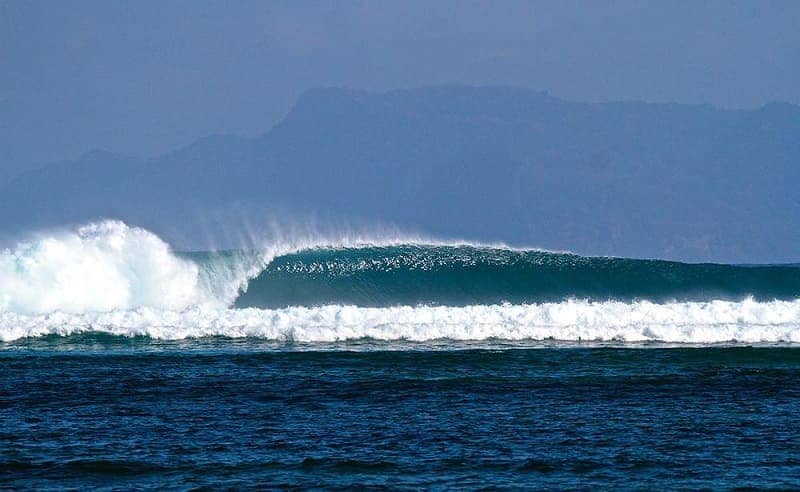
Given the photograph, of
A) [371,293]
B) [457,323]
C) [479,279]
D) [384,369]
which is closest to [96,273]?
[371,293]

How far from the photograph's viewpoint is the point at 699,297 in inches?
1407

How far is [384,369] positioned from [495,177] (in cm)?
12879

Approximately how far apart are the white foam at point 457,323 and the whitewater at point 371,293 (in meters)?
0.05

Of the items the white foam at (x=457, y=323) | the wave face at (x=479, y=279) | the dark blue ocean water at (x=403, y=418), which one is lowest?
the dark blue ocean water at (x=403, y=418)

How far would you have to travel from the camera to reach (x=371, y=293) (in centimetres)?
3525

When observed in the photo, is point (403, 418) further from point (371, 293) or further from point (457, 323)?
point (371, 293)

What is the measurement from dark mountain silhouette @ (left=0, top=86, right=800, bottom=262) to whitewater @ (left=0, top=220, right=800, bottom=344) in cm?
6676

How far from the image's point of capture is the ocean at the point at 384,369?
13.7m

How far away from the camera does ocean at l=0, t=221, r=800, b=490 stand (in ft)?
44.9

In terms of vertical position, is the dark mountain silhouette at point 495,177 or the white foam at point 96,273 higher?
the dark mountain silhouette at point 495,177

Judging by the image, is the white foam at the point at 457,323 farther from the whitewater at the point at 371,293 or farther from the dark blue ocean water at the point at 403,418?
the dark blue ocean water at the point at 403,418

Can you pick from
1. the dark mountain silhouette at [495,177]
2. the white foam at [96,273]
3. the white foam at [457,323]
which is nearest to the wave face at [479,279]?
the white foam at [96,273]

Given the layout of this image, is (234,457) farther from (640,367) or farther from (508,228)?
(508,228)

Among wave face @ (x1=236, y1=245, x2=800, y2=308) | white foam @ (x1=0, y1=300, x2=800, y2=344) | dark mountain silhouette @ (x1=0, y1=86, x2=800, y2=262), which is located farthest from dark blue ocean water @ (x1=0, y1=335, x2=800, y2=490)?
dark mountain silhouette @ (x1=0, y1=86, x2=800, y2=262)
